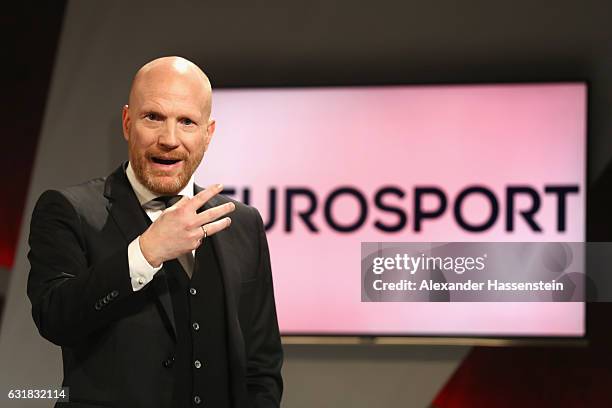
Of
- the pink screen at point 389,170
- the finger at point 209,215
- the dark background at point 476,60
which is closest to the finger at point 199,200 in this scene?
the finger at point 209,215

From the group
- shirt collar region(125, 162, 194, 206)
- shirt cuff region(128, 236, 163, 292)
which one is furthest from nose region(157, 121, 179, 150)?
shirt cuff region(128, 236, 163, 292)

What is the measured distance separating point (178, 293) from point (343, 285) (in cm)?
215

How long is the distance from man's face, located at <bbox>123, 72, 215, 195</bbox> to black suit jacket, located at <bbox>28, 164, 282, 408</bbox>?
0.28 feet

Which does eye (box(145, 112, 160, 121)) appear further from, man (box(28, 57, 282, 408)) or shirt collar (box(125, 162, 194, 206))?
shirt collar (box(125, 162, 194, 206))

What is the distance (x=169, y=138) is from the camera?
1656mm

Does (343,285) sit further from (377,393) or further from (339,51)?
(339,51)

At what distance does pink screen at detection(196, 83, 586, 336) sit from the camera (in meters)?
3.74

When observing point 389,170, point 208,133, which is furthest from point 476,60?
point 208,133

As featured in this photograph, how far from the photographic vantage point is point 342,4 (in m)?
3.99

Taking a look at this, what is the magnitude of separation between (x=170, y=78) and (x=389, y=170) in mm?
2235

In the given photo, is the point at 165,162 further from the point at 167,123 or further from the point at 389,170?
the point at 389,170

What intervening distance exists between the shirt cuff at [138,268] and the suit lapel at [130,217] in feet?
0.43

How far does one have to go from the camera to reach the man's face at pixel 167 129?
1.67 meters

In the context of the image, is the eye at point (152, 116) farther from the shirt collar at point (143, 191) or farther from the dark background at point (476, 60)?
the dark background at point (476, 60)
